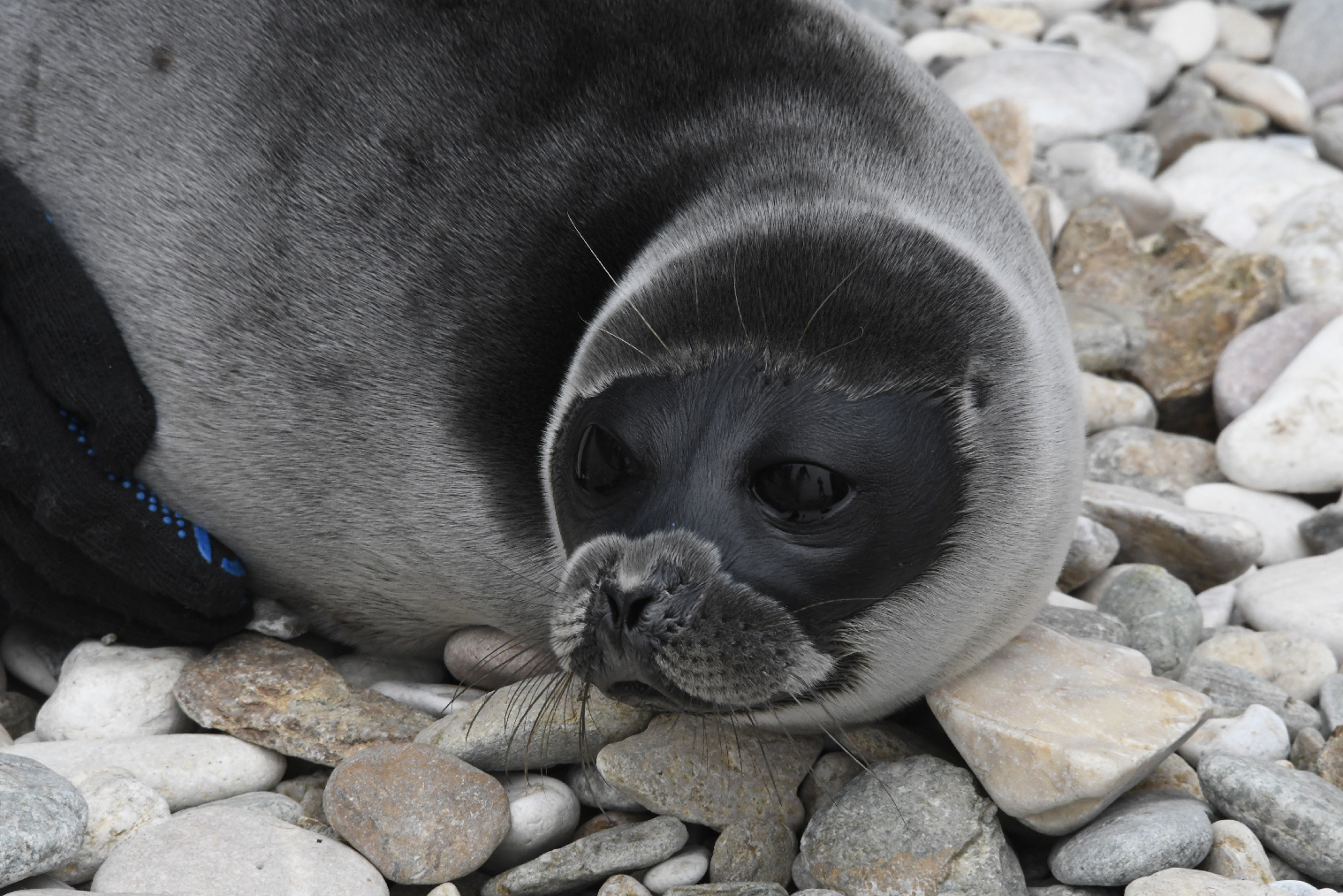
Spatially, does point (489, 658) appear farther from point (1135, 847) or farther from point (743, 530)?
point (1135, 847)

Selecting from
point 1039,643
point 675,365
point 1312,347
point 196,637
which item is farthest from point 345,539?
point 1312,347

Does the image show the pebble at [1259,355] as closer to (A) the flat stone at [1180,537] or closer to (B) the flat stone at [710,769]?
(A) the flat stone at [1180,537]

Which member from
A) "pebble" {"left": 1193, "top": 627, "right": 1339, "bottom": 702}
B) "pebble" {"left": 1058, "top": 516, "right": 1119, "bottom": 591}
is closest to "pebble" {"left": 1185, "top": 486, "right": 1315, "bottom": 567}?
"pebble" {"left": 1058, "top": 516, "right": 1119, "bottom": 591}

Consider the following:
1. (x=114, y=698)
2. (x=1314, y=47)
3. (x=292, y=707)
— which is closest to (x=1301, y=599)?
(x=292, y=707)

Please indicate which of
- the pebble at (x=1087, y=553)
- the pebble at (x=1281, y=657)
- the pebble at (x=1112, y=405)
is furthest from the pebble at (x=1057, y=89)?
the pebble at (x=1281, y=657)

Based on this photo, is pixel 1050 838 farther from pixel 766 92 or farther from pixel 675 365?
pixel 766 92

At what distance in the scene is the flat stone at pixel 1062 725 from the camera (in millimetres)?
2525

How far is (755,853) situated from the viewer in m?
2.63

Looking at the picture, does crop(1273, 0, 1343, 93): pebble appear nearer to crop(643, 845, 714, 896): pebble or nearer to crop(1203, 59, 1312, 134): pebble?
crop(1203, 59, 1312, 134): pebble

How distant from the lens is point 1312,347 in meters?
4.37

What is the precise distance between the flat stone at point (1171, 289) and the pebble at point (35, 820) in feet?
12.2

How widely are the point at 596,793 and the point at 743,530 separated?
0.72 meters

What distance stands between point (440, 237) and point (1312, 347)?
2.91m

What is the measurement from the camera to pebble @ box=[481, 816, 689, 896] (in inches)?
97.7
